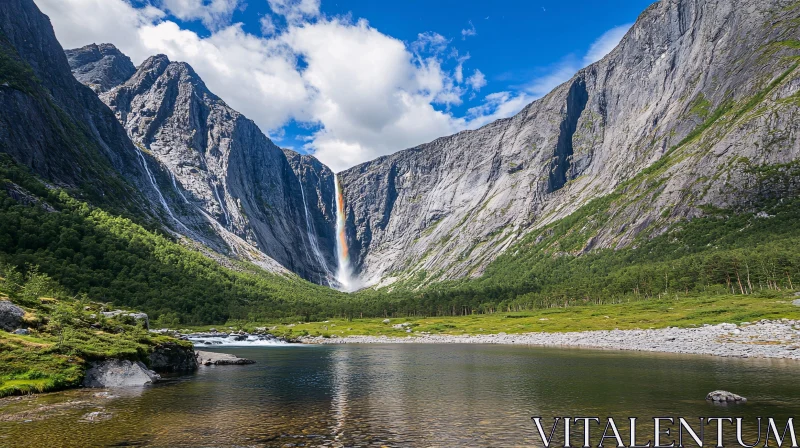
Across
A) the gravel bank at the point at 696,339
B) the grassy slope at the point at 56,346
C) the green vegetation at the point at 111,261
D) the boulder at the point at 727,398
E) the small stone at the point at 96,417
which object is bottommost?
the gravel bank at the point at 696,339

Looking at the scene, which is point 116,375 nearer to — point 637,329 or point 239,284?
point 637,329

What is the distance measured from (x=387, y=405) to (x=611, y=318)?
352ft

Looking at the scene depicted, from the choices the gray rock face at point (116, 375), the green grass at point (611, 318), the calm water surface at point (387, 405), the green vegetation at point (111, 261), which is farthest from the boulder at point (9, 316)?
the green grass at point (611, 318)

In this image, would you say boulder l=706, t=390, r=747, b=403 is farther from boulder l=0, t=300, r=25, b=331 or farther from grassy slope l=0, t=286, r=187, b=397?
boulder l=0, t=300, r=25, b=331

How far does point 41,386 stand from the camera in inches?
1198

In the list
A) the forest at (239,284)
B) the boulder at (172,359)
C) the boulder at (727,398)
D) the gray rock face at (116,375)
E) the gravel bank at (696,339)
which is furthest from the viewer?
the forest at (239,284)

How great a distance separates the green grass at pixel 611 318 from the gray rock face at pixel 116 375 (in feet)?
295

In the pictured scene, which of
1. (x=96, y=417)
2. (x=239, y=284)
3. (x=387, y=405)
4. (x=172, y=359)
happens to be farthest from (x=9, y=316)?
(x=239, y=284)

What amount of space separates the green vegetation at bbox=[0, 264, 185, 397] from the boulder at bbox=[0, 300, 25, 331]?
1.87 feet

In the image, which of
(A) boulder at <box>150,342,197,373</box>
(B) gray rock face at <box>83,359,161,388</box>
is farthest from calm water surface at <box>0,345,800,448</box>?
(A) boulder at <box>150,342,197,373</box>

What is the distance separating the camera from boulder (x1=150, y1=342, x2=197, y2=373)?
154 ft

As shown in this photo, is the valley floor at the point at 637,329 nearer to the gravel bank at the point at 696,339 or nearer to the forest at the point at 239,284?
the gravel bank at the point at 696,339

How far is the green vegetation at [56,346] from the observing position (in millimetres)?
30484

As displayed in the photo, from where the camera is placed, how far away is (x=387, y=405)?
30.5 m
